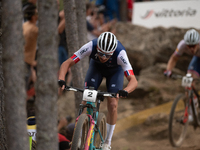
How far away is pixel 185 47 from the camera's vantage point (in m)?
6.23

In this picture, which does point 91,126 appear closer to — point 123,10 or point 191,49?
point 191,49

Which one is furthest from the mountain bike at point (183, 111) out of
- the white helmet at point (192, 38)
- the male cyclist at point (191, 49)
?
the white helmet at point (192, 38)

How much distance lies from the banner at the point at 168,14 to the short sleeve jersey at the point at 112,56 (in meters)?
4.82

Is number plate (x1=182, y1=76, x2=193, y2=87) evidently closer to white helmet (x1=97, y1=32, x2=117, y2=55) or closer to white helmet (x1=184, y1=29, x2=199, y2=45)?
white helmet (x1=184, y1=29, x2=199, y2=45)

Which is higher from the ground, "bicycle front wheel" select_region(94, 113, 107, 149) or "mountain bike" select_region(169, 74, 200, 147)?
"bicycle front wheel" select_region(94, 113, 107, 149)

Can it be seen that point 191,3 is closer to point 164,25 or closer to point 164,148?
point 164,25

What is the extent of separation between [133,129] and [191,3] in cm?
402

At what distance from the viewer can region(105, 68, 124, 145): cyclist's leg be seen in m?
4.31

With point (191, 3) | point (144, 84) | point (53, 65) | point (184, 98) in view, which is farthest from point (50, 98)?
point (191, 3)

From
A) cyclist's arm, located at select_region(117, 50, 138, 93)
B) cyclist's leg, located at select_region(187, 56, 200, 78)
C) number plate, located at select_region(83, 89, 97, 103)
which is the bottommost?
cyclist's leg, located at select_region(187, 56, 200, 78)

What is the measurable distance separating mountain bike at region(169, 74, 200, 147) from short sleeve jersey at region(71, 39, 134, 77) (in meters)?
A: 2.17

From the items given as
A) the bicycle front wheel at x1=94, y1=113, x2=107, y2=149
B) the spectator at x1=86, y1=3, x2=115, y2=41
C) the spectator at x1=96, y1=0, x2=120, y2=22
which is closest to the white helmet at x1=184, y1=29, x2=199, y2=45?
the bicycle front wheel at x1=94, y1=113, x2=107, y2=149

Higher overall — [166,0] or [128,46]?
[166,0]

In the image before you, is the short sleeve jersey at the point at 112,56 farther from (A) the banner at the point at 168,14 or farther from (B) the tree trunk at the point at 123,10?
(B) the tree trunk at the point at 123,10
